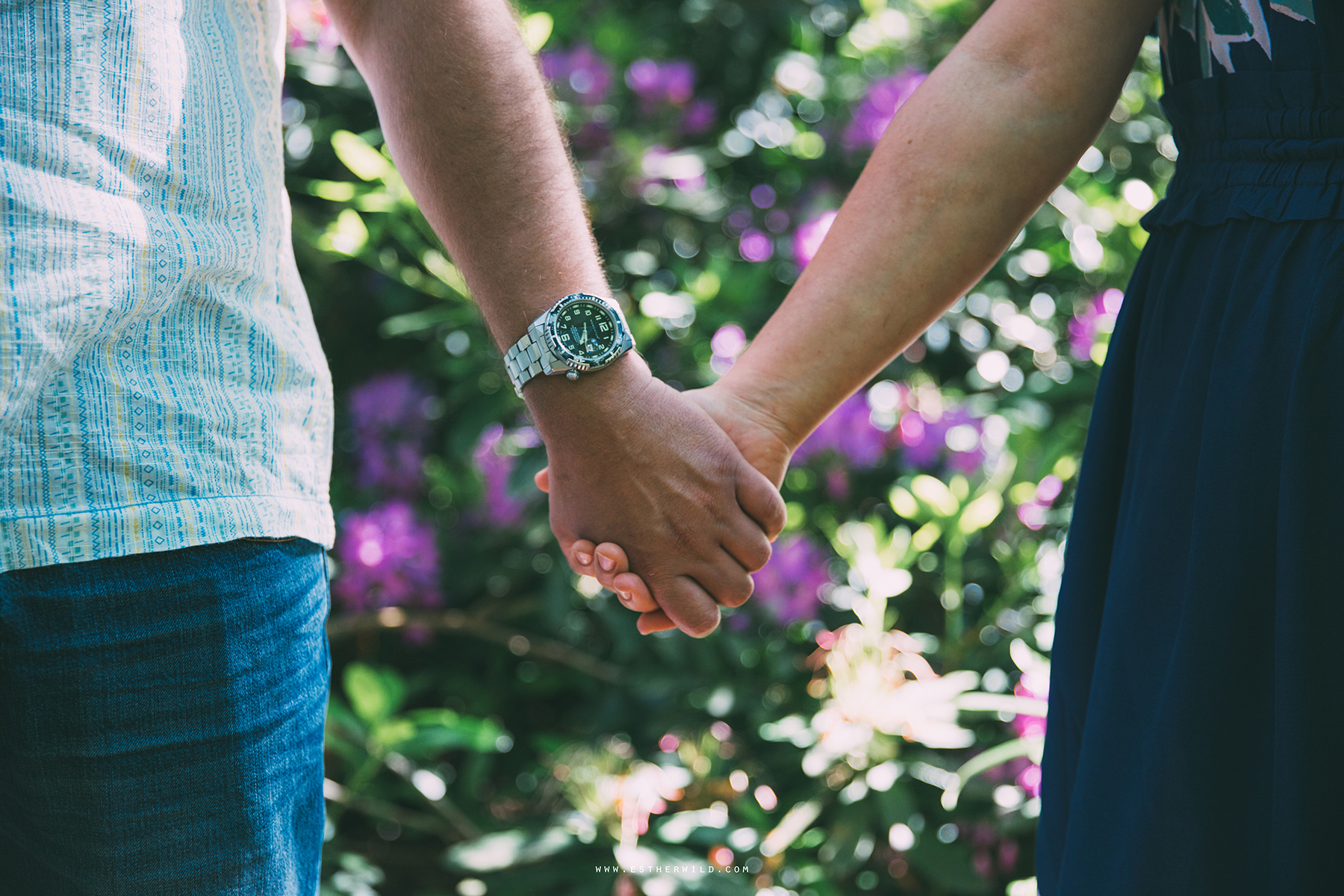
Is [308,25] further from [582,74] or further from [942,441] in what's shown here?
[942,441]

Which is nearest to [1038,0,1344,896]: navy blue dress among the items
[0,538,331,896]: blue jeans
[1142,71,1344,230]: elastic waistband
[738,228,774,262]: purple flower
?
[1142,71,1344,230]: elastic waistband

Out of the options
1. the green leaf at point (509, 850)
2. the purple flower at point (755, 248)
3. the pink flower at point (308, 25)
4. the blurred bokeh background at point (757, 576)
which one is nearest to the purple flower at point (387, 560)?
the blurred bokeh background at point (757, 576)

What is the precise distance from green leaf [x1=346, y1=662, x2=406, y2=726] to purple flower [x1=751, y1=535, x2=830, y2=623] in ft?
2.15

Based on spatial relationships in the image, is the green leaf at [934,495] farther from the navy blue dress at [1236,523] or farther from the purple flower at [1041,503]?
the navy blue dress at [1236,523]

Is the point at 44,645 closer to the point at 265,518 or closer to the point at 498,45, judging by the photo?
the point at 265,518

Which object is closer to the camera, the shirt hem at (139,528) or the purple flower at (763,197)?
the shirt hem at (139,528)

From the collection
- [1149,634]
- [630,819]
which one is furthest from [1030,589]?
[1149,634]

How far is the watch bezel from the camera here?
97 cm

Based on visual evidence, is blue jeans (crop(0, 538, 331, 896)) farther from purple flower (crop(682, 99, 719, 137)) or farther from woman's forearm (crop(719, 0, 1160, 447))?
purple flower (crop(682, 99, 719, 137))

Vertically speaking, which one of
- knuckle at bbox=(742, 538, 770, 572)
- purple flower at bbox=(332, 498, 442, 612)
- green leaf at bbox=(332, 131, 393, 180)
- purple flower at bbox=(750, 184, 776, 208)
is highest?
purple flower at bbox=(750, 184, 776, 208)

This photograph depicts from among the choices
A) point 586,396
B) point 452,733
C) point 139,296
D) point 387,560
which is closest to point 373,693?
point 452,733

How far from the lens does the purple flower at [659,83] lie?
2119 mm

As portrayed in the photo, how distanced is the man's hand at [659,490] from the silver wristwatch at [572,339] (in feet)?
0.08

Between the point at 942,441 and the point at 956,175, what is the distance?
1.05 m
